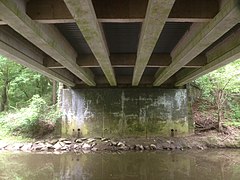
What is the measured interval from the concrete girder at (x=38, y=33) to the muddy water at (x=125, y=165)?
10.9 feet

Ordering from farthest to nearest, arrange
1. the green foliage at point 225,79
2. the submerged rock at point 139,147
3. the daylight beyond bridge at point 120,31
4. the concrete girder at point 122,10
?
the green foliage at point 225,79
the submerged rock at point 139,147
the concrete girder at point 122,10
the daylight beyond bridge at point 120,31

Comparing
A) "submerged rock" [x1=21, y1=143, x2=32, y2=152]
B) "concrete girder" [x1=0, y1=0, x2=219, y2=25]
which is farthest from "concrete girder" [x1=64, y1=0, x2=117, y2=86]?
"submerged rock" [x1=21, y1=143, x2=32, y2=152]

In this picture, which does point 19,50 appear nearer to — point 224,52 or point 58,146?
point 224,52

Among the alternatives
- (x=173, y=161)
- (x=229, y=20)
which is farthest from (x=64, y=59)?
(x=173, y=161)

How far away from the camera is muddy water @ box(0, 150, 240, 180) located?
7977mm

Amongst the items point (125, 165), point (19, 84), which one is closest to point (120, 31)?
point (125, 165)

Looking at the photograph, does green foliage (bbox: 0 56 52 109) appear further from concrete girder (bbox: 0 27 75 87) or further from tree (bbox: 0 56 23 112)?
concrete girder (bbox: 0 27 75 87)

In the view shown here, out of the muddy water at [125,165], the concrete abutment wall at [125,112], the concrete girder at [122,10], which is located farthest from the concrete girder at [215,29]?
the concrete abutment wall at [125,112]

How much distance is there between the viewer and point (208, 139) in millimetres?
13773

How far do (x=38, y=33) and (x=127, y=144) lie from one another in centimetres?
961

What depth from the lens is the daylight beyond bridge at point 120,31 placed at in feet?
14.0

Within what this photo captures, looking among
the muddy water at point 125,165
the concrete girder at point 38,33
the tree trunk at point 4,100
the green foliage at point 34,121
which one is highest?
the concrete girder at point 38,33

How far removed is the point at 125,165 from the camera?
9.58 meters

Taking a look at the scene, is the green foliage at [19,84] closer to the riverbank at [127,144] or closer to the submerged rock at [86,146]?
the riverbank at [127,144]
